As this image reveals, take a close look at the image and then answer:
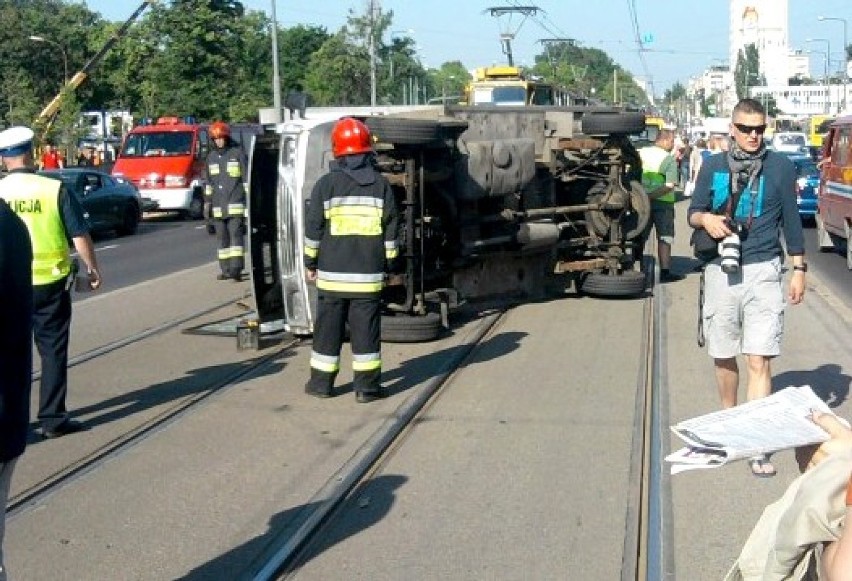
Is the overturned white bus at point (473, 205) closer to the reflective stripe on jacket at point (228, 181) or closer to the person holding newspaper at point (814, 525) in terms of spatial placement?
the reflective stripe on jacket at point (228, 181)

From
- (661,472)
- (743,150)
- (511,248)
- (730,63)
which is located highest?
(730,63)

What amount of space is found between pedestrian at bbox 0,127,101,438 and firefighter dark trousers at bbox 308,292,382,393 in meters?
1.61

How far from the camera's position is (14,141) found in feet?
24.1

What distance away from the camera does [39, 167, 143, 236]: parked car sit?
24.2 metres

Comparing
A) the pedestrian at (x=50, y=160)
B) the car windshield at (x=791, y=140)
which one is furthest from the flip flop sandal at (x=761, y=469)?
the car windshield at (x=791, y=140)

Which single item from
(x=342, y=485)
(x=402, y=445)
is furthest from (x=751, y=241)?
(x=342, y=485)

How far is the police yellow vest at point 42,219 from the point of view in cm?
771

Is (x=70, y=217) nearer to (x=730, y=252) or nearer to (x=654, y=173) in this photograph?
(x=730, y=252)

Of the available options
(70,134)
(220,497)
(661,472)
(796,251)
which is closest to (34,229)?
(220,497)

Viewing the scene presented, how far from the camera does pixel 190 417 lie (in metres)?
8.34

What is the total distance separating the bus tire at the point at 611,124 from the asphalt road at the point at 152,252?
628 cm

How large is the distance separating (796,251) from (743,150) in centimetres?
65

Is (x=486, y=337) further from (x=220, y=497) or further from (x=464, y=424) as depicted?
(x=220, y=497)

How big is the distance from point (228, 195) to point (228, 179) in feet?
0.67
